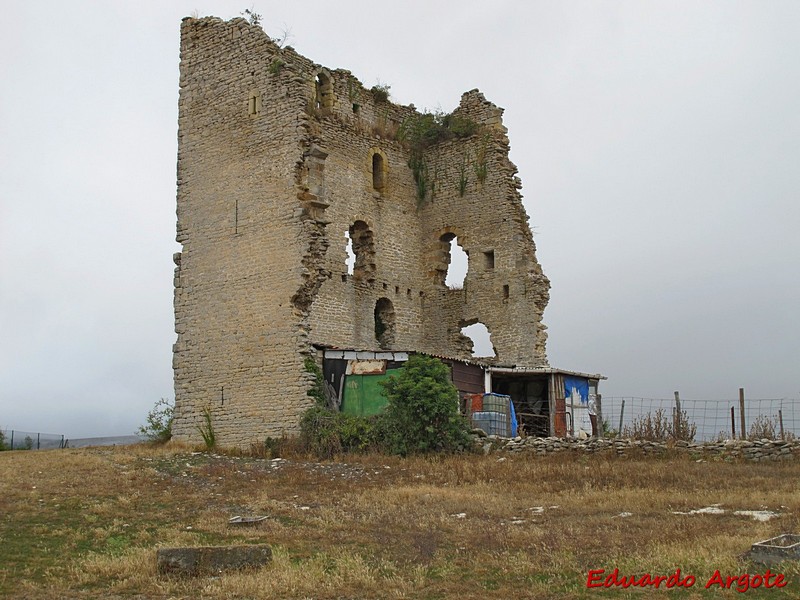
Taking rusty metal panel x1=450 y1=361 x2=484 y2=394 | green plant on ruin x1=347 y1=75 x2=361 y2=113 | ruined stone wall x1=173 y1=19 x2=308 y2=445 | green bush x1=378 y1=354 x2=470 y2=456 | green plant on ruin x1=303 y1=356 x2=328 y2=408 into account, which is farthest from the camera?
green plant on ruin x1=347 y1=75 x2=361 y2=113

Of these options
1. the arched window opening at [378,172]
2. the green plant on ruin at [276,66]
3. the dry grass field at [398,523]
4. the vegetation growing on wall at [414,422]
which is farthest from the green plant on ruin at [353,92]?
the dry grass field at [398,523]

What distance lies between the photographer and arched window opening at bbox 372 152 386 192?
24.3 m

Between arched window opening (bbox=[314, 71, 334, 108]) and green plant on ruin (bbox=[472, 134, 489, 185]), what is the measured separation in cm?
431

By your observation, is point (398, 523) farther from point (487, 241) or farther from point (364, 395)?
point (487, 241)

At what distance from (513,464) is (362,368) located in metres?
4.90

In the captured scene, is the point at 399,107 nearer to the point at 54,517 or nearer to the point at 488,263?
the point at 488,263

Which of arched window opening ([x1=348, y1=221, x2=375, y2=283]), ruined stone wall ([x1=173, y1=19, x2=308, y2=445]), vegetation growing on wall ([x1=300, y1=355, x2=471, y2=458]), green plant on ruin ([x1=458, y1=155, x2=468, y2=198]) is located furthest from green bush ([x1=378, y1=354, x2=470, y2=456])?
green plant on ruin ([x1=458, y1=155, x2=468, y2=198])

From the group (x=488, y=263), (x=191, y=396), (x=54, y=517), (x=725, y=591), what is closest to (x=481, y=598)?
(x=725, y=591)

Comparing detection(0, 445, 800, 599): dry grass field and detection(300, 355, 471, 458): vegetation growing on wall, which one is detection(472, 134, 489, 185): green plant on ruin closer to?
detection(300, 355, 471, 458): vegetation growing on wall

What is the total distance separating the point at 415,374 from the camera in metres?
16.2

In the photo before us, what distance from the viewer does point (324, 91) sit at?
76.1ft

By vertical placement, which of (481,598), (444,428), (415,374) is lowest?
(481,598)

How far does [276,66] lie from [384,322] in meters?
7.71

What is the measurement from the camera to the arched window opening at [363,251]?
23.4 meters
